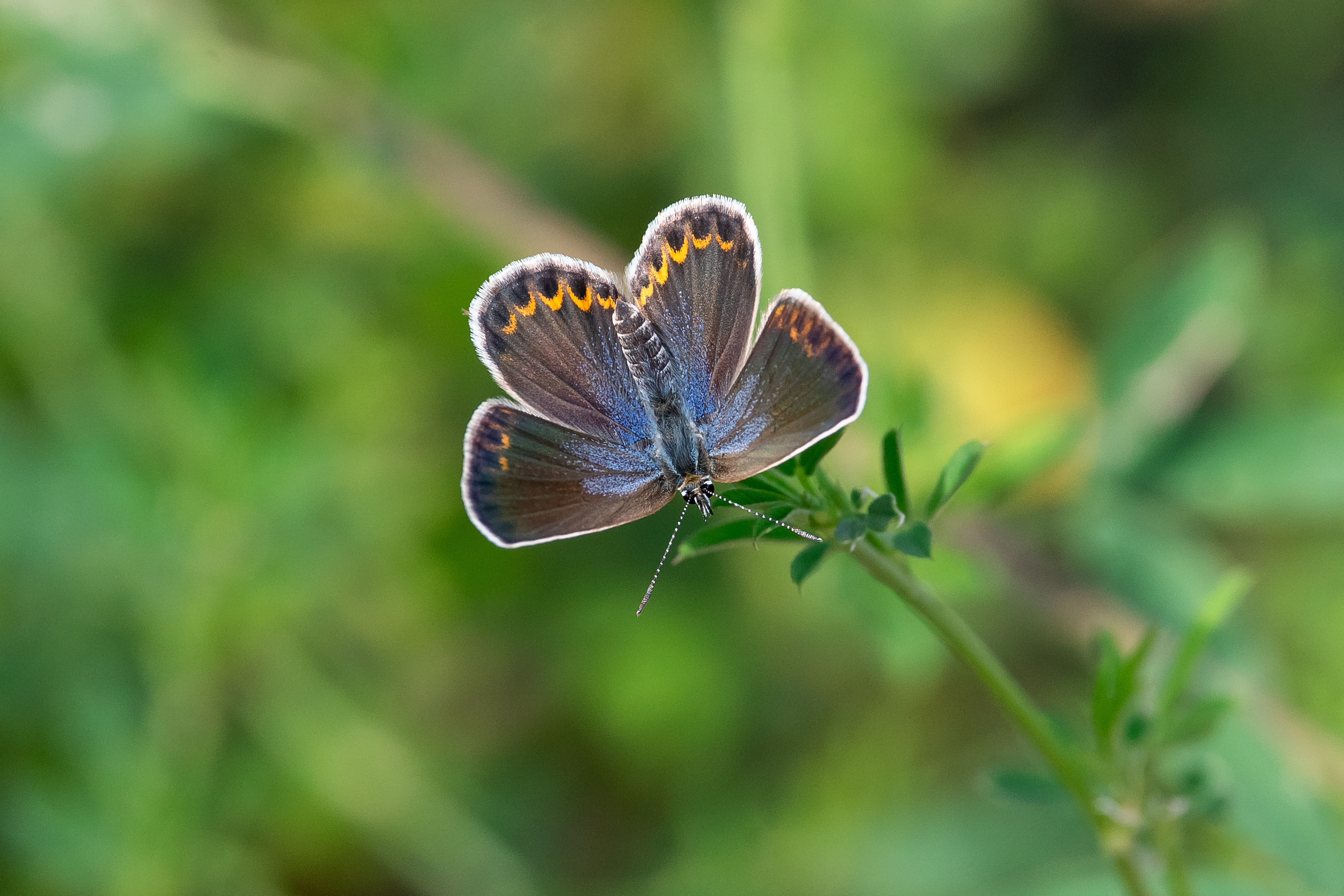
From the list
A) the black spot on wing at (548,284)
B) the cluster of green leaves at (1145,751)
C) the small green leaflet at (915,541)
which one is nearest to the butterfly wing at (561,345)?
the black spot on wing at (548,284)

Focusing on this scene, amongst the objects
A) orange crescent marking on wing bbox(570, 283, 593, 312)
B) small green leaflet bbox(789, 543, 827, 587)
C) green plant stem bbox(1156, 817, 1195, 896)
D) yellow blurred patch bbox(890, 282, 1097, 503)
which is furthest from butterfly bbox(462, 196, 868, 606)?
yellow blurred patch bbox(890, 282, 1097, 503)

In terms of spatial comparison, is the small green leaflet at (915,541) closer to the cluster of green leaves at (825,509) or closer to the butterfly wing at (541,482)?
the cluster of green leaves at (825,509)

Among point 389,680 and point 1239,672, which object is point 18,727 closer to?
point 389,680

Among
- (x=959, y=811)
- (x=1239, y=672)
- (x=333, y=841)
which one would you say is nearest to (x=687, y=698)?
(x=959, y=811)

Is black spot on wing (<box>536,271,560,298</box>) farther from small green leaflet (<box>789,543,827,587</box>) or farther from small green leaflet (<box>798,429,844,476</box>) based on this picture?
small green leaflet (<box>789,543,827,587</box>)

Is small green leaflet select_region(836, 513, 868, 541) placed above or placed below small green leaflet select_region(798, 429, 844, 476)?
below

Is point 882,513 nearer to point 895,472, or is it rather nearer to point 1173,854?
point 895,472

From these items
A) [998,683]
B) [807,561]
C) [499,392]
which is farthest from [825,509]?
[499,392]
